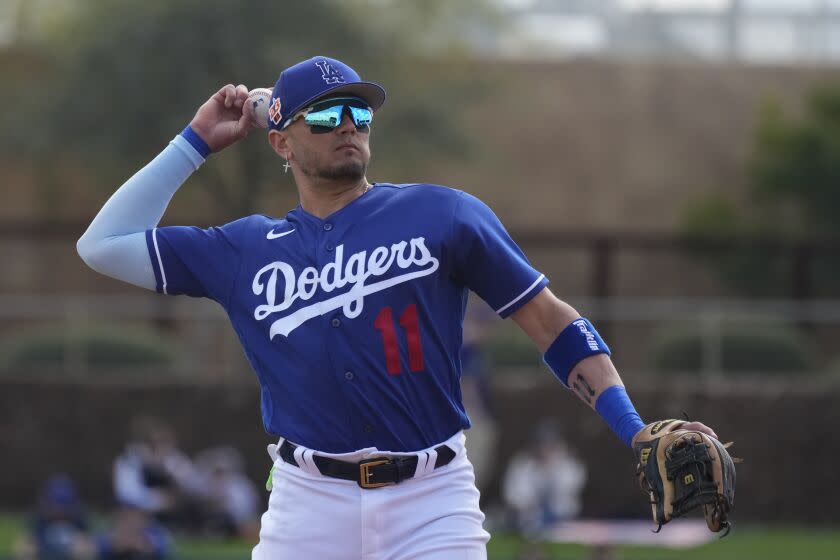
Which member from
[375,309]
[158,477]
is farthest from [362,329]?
[158,477]

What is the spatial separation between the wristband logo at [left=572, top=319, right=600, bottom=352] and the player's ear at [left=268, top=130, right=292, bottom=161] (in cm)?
104

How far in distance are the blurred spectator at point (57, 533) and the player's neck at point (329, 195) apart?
9.05 meters

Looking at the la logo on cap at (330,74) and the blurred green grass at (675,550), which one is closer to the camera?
the la logo on cap at (330,74)

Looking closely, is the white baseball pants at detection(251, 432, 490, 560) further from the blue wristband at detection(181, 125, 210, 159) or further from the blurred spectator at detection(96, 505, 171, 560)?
the blurred spectator at detection(96, 505, 171, 560)

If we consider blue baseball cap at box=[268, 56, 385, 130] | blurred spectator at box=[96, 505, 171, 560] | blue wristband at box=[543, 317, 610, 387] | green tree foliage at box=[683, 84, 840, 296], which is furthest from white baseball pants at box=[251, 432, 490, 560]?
green tree foliage at box=[683, 84, 840, 296]

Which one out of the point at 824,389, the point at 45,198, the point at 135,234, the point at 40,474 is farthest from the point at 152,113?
the point at 135,234

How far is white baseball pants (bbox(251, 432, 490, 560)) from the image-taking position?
13.4 feet

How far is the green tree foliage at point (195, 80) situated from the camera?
2019cm

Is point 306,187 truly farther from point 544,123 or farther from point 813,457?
point 544,123

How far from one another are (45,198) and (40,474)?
23.6 ft

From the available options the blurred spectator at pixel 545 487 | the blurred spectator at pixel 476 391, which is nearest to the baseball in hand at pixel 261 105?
the blurred spectator at pixel 476 391

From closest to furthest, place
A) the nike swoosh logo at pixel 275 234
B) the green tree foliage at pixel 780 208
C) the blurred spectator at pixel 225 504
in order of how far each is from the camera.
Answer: the nike swoosh logo at pixel 275 234, the blurred spectator at pixel 225 504, the green tree foliage at pixel 780 208

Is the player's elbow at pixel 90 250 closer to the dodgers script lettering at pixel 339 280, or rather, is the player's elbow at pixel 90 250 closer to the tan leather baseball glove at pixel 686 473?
the dodgers script lettering at pixel 339 280

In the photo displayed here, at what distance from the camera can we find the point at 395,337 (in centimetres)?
415
